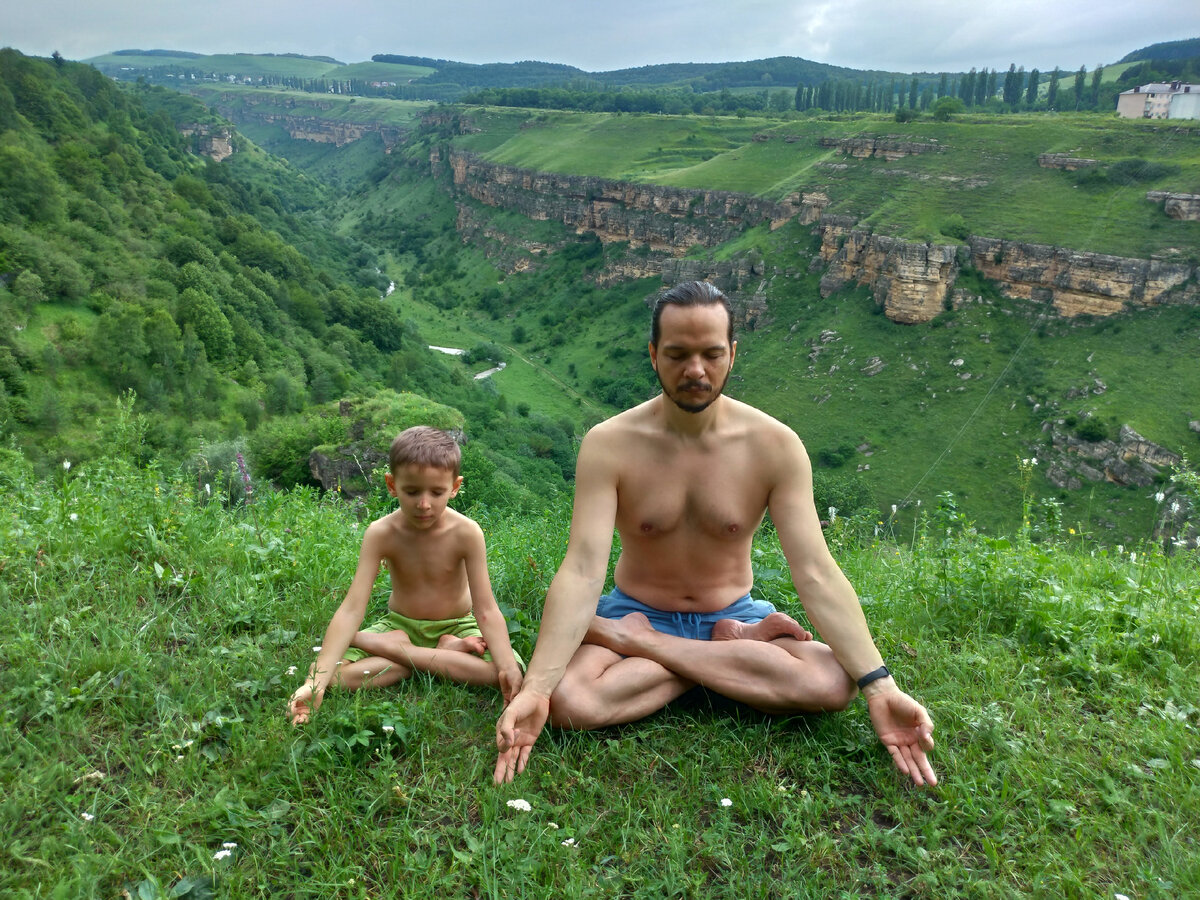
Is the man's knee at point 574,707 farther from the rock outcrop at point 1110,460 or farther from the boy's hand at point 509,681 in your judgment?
the rock outcrop at point 1110,460

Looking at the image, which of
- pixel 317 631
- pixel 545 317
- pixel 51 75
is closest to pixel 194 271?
pixel 51 75

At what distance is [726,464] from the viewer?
3635mm

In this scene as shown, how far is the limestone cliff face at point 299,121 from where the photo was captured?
14762 cm

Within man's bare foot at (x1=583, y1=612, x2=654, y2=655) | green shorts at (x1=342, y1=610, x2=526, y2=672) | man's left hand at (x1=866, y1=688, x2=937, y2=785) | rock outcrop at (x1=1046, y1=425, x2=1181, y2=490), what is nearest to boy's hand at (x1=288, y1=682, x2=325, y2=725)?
green shorts at (x1=342, y1=610, x2=526, y2=672)

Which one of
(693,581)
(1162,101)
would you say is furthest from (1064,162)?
(693,581)

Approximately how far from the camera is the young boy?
11.8 feet

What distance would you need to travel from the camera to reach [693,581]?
386cm

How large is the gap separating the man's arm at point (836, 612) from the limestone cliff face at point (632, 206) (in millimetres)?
56138

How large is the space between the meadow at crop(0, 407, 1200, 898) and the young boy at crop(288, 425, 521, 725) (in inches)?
5.2

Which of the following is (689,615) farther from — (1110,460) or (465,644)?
(1110,460)

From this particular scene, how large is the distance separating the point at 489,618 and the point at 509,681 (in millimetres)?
320

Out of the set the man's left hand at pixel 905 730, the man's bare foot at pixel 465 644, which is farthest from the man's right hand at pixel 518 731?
the man's left hand at pixel 905 730

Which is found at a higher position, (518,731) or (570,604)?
(570,604)

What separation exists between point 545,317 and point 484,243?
2182 cm
